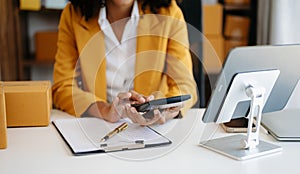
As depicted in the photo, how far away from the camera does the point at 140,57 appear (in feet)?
A: 4.71

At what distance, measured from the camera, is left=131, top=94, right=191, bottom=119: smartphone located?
41.6 inches

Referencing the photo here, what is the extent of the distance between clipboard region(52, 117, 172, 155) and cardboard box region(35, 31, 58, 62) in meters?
1.21

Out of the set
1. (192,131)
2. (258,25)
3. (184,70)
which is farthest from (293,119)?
(258,25)

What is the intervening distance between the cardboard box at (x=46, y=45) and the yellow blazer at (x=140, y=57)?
0.87m

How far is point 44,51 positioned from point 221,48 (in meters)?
1.03

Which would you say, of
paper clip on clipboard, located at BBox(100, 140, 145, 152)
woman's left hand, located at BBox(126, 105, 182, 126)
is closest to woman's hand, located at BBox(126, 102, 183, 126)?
woman's left hand, located at BBox(126, 105, 182, 126)

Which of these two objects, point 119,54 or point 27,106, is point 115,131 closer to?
point 27,106

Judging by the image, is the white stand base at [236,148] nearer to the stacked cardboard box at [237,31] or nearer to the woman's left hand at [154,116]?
the woman's left hand at [154,116]

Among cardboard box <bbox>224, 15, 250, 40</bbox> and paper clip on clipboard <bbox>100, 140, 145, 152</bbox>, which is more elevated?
cardboard box <bbox>224, 15, 250, 40</bbox>

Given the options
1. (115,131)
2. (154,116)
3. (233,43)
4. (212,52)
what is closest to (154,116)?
(154,116)

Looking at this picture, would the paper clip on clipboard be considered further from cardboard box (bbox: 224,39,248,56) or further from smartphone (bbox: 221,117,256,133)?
cardboard box (bbox: 224,39,248,56)

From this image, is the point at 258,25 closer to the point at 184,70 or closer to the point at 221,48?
the point at 221,48

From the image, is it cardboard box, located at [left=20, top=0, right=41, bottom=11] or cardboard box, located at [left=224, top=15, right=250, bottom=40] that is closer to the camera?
cardboard box, located at [left=20, top=0, right=41, bottom=11]

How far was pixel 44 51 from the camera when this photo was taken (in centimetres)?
233
